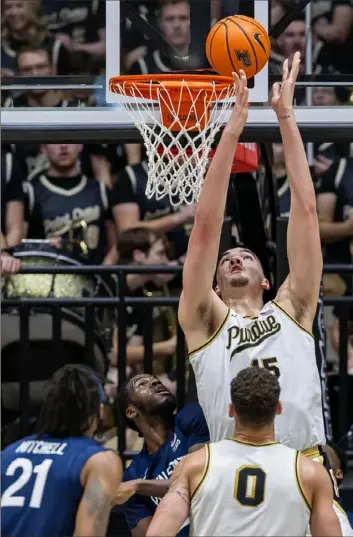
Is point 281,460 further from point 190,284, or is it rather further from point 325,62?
point 325,62

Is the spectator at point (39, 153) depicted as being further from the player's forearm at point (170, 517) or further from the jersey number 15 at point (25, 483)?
the player's forearm at point (170, 517)

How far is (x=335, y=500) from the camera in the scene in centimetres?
545

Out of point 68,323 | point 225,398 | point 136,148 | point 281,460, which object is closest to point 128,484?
point 225,398

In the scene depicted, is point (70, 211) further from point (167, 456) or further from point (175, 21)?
point (167, 456)

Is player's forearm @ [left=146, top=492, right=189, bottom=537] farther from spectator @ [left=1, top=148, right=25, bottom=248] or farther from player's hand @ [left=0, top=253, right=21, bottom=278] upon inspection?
spectator @ [left=1, top=148, right=25, bottom=248]

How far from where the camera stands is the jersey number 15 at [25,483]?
193 inches

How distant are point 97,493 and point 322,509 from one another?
0.90 m

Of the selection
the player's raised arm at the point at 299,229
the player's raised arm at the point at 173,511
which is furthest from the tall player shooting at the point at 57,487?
the player's raised arm at the point at 299,229

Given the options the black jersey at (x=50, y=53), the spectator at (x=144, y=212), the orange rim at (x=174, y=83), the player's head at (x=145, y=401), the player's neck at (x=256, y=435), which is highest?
the black jersey at (x=50, y=53)

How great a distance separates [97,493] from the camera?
487cm

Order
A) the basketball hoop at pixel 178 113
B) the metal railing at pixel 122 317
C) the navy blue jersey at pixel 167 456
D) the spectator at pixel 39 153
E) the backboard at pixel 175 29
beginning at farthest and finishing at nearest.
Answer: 1. the spectator at pixel 39 153
2. the metal railing at pixel 122 317
3. the backboard at pixel 175 29
4. the basketball hoop at pixel 178 113
5. the navy blue jersey at pixel 167 456

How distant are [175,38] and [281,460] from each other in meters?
3.17

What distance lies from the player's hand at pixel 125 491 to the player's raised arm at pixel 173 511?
2.74 feet

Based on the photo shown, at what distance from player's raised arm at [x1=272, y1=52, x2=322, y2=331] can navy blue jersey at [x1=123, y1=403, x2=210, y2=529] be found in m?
0.95
